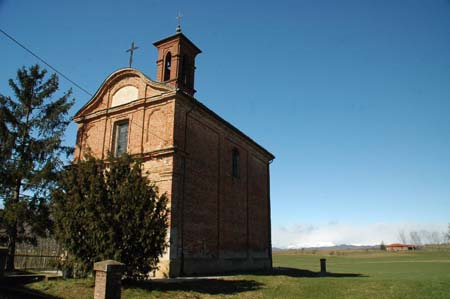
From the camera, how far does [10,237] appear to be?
657 inches

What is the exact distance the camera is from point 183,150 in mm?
15742

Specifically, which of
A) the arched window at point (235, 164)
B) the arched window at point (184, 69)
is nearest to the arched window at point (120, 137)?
the arched window at point (184, 69)

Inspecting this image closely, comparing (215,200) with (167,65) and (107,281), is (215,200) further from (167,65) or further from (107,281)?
(107,281)

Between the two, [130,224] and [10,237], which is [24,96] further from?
[130,224]

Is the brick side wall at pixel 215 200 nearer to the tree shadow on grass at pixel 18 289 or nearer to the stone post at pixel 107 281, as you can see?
the tree shadow on grass at pixel 18 289

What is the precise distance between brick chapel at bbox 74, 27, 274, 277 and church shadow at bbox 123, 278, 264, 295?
6.75 ft

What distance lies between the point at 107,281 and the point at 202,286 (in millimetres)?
4223

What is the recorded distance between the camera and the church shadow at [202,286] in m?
10.8

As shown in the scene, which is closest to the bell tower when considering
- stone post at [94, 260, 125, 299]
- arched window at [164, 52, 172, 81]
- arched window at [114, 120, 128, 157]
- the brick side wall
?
arched window at [164, 52, 172, 81]

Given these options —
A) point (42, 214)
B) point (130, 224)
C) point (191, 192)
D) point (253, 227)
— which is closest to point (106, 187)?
point (130, 224)

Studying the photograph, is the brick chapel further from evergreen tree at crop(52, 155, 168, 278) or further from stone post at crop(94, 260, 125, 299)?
stone post at crop(94, 260, 125, 299)

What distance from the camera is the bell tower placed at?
18859 millimetres

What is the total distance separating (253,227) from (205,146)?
7492mm

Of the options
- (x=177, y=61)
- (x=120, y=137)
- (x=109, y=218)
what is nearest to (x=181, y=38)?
(x=177, y=61)
